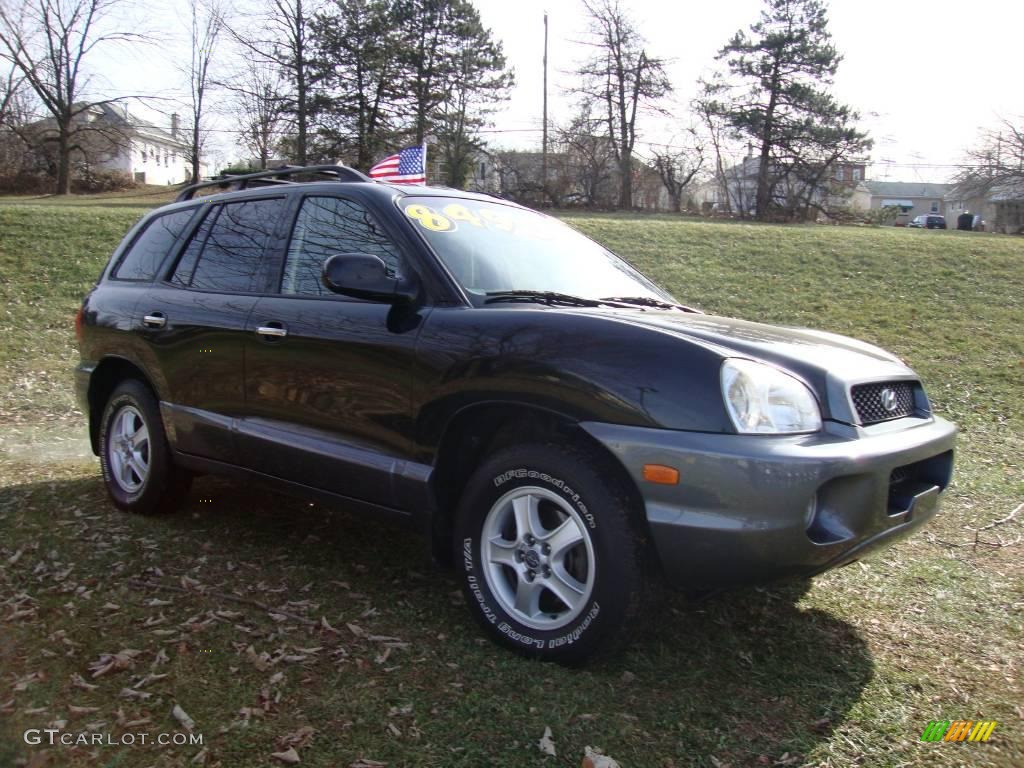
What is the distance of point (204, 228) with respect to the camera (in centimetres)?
444

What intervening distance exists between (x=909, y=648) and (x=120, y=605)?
128 inches

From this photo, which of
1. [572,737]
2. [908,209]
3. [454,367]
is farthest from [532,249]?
[908,209]

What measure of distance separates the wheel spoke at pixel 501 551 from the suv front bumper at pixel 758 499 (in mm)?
585

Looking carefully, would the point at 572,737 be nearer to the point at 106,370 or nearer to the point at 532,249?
the point at 532,249

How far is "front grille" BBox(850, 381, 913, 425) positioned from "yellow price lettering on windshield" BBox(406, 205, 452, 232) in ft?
5.87

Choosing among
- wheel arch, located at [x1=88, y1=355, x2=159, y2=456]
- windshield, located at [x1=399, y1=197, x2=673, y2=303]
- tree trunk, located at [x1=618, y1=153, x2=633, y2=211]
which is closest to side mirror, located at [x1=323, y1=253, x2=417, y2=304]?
windshield, located at [x1=399, y1=197, x2=673, y2=303]

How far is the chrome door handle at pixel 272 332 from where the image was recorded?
3.67 m

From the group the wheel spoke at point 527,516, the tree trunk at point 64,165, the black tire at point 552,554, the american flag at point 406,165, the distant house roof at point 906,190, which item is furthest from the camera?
the distant house roof at point 906,190

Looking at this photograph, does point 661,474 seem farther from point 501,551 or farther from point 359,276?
point 359,276

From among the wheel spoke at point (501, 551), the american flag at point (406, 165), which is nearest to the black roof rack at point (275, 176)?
the wheel spoke at point (501, 551)

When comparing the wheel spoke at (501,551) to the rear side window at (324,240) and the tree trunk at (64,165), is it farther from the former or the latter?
the tree trunk at (64,165)

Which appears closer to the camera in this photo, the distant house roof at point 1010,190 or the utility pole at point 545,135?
the utility pole at point 545,135

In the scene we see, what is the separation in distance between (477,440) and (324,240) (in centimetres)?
127

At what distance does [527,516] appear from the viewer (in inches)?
118
